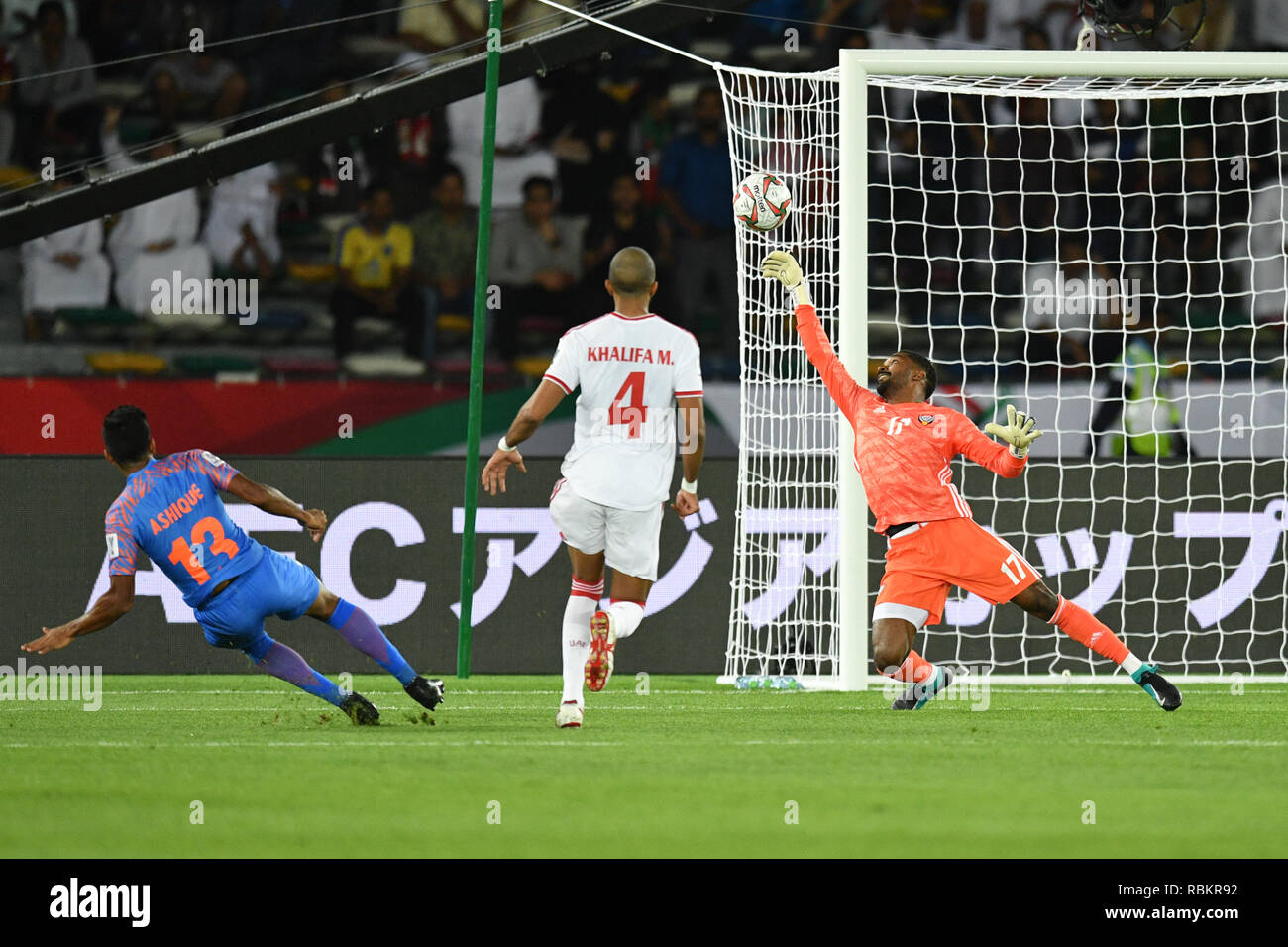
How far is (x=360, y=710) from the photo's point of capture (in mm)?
7363

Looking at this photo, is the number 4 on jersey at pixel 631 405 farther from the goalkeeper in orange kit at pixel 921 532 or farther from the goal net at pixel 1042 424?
the goal net at pixel 1042 424

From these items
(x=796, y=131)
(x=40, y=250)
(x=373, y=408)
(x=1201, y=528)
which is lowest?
(x=1201, y=528)

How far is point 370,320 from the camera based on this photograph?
44.3 feet

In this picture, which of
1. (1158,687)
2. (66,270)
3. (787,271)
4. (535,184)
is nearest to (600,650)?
(787,271)

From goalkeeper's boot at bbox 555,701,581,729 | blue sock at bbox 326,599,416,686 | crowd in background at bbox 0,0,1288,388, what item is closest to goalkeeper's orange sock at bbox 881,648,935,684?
goalkeeper's boot at bbox 555,701,581,729

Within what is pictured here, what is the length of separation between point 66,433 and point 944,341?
612 cm

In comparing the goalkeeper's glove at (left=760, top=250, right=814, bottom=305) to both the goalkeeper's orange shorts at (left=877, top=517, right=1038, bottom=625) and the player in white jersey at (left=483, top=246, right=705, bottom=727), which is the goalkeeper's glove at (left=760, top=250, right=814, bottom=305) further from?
the goalkeeper's orange shorts at (left=877, top=517, right=1038, bottom=625)

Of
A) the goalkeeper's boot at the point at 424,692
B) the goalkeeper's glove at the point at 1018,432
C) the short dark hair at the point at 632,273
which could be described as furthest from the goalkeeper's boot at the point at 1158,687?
the goalkeeper's boot at the point at 424,692

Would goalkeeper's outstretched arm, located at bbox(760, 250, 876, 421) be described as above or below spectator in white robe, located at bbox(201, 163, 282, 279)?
below

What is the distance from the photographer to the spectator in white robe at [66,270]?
13.5m

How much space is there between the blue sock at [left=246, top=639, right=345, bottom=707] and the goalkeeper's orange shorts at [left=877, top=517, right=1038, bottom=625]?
2.35m

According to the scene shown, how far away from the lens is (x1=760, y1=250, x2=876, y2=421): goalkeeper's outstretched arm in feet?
27.0
